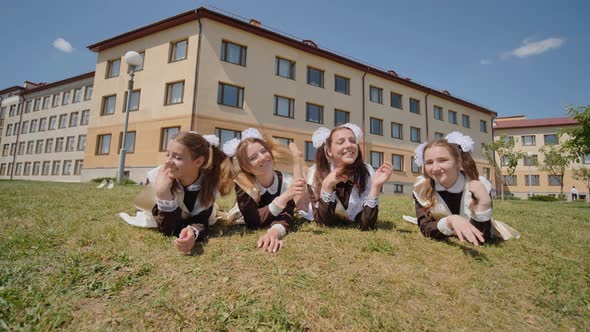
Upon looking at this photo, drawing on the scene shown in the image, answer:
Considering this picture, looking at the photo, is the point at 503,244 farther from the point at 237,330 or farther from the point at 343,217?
the point at 237,330

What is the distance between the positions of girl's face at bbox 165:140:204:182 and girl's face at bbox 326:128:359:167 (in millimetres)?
1877

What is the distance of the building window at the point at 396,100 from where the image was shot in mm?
28062

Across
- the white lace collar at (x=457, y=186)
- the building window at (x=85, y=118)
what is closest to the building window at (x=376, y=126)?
the white lace collar at (x=457, y=186)

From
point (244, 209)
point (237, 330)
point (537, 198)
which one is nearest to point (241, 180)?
point (244, 209)

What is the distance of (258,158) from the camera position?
387 cm

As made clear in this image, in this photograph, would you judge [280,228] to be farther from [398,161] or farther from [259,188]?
[398,161]

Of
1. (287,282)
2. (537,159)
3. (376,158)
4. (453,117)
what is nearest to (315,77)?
(376,158)

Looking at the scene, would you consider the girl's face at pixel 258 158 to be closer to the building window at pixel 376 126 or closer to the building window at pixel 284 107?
the building window at pixel 284 107

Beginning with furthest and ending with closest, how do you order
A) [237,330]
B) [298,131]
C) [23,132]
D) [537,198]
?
[23,132], [537,198], [298,131], [237,330]

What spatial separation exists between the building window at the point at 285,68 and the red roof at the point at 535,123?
132 feet

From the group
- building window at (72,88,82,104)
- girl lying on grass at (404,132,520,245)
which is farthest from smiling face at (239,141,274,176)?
building window at (72,88,82,104)

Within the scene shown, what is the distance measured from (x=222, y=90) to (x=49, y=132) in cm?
3334

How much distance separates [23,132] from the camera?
4172 centimetres

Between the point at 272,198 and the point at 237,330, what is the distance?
2.27m
